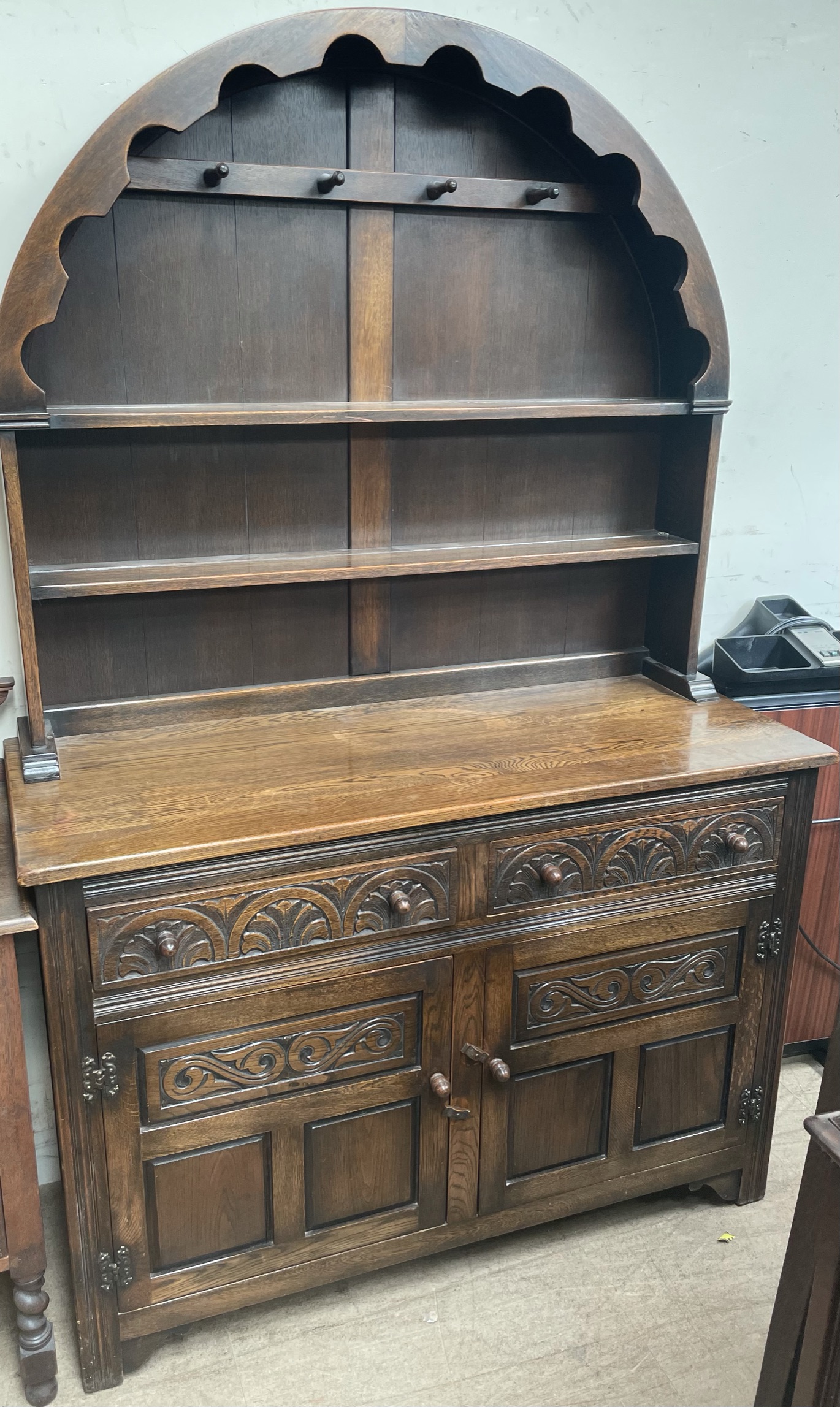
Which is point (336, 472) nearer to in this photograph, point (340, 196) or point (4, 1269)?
point (340, 196)

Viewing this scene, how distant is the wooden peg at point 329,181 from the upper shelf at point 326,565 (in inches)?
25.9

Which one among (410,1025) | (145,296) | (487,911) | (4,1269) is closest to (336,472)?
(145,296)

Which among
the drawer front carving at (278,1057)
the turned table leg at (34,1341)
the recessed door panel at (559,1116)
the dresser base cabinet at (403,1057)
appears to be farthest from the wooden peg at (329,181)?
the turned table leg at (34,1341)

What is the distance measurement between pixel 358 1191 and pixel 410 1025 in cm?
34

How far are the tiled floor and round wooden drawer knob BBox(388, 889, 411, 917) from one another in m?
0.85

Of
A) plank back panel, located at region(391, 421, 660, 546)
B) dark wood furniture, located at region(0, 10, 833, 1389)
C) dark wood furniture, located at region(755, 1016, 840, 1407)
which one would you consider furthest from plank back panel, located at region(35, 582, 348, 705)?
dark wood furniture, located at region(755, 1016, 840, 1407)

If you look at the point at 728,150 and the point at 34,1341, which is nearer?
the point at 34,1341

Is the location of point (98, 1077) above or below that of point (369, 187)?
below

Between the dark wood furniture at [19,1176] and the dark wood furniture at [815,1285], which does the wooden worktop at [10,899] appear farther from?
the dark wood furniture at [815,1285]

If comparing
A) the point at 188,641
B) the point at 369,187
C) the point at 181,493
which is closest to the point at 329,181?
the point at 369,187

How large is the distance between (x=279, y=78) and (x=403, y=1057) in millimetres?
1677

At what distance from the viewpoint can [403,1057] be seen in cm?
197

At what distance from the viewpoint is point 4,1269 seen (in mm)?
1878

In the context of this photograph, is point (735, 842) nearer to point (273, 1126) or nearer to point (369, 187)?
point (273, 1126)
